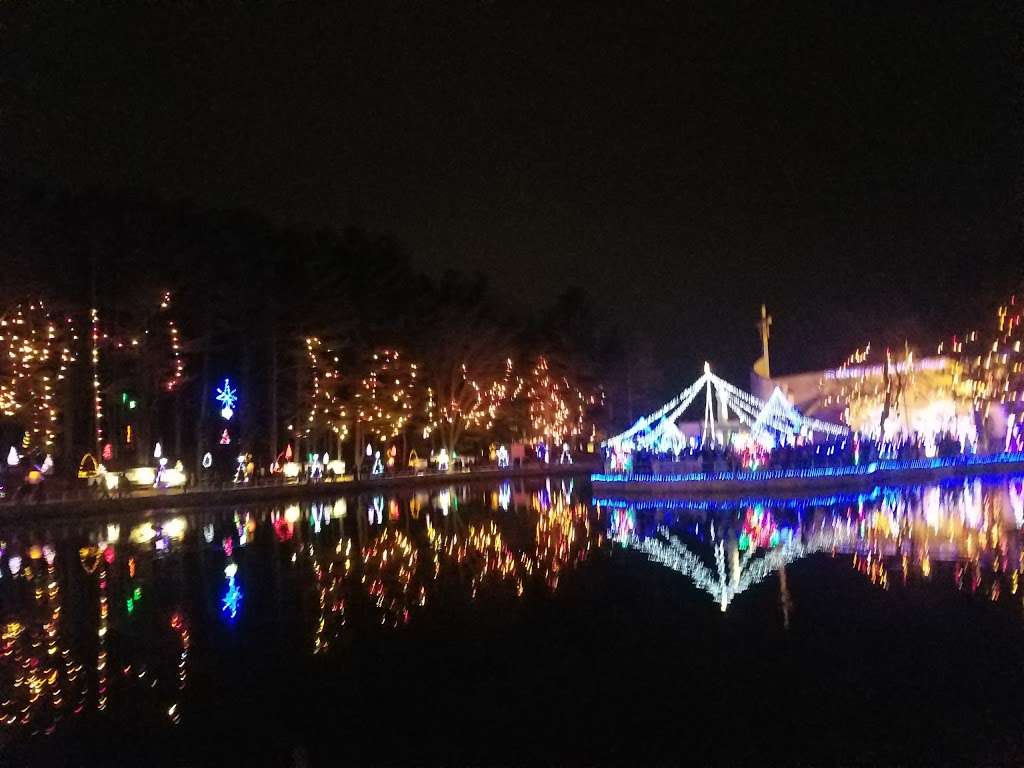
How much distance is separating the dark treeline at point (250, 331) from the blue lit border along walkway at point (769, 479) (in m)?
16.8

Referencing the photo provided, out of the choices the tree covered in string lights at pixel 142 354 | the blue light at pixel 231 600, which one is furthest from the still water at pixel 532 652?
the tree covered in string lights at pixel 142 354

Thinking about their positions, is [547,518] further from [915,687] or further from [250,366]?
[250,366]

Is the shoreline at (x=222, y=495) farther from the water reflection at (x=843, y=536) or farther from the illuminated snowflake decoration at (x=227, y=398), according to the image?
the water reflection at (x=843, y=536)

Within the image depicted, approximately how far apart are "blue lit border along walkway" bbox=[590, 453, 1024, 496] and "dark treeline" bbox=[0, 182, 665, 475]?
16.8 m

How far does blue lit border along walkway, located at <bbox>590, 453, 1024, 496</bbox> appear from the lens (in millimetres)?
27047

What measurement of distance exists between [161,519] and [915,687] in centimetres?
2309

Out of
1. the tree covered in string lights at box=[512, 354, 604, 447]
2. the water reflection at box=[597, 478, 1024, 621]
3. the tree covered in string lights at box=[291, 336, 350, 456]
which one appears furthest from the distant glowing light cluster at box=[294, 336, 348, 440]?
the water reflection at box=[597, 478, 1024, 621]

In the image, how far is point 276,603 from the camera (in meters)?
11.2

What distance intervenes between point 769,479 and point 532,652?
20.2 metres

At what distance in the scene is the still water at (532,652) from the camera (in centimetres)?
606

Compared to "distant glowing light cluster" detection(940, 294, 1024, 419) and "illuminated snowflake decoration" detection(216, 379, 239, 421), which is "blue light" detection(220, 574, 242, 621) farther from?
"distant glowing light cluster" detection(940, 294, 1024, 419)

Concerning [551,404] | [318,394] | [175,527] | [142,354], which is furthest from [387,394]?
[175,527]

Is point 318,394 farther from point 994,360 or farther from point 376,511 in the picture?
point 994,360

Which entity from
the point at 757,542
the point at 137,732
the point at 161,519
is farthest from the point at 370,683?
the point at 161,519
